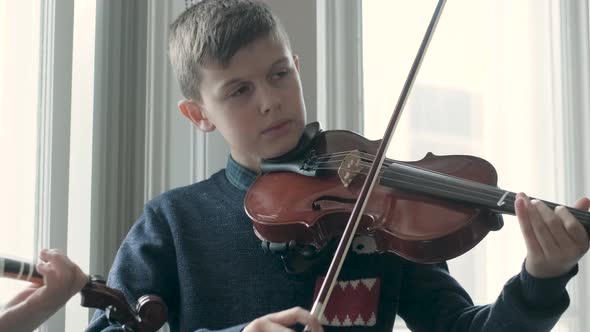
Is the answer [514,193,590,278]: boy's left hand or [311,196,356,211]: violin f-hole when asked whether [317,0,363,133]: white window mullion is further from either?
[514,193,590,278]: boy's left hand

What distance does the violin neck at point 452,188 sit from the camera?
1083 mm

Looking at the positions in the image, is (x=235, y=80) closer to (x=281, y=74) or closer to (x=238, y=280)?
(x=281, y=74)

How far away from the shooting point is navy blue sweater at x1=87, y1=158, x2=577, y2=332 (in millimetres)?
1262

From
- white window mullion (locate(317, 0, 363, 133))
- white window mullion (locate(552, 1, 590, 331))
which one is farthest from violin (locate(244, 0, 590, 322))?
white window mullion (locate(552, 1, 590, 331))

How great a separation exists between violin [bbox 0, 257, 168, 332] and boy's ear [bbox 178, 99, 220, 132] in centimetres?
42

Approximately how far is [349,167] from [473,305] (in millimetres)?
293

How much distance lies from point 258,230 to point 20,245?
465 mm

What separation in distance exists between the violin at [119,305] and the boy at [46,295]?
14 millimetres

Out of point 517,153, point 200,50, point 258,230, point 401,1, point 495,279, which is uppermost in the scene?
point 401,1

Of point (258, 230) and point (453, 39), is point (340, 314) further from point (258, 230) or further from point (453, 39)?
point (453, 39)

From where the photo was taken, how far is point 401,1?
1.74 m

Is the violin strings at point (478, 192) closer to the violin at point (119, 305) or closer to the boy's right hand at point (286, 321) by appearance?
the boy's right hand at point (286, 321)

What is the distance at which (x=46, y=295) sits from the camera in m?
1.00

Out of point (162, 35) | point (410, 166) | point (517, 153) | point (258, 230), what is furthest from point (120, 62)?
point (517, 153)
